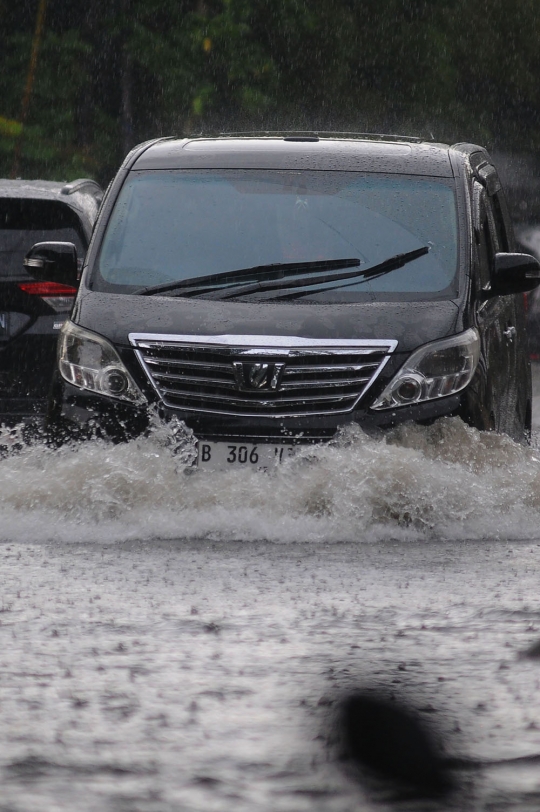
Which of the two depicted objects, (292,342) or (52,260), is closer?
(292,342)

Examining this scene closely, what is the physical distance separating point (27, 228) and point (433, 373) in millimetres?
3829

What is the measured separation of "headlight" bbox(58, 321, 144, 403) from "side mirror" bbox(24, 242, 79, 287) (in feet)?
3.05

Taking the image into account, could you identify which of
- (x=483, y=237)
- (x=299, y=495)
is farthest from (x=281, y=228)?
(x=299, y=495)

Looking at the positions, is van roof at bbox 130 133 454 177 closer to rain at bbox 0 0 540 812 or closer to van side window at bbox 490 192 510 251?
rain at bbox 0 0 540 812

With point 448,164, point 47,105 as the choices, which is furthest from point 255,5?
point 448,164

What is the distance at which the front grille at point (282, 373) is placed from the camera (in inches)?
295

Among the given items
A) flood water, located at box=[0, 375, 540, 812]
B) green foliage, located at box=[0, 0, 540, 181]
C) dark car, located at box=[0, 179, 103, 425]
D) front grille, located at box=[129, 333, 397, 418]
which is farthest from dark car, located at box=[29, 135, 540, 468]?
green foliage, located at box=[0, 0, 540, 181]

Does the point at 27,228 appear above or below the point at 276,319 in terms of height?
below

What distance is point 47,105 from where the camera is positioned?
23062 mm

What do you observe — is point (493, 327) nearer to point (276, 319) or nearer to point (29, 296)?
point (276, 319)

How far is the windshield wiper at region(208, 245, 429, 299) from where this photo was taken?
8.01 metres

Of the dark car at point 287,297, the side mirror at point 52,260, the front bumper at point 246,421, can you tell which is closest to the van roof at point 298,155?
the dark car at point 287,297

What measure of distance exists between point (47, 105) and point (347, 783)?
2011 cm

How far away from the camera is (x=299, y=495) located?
736 cm
